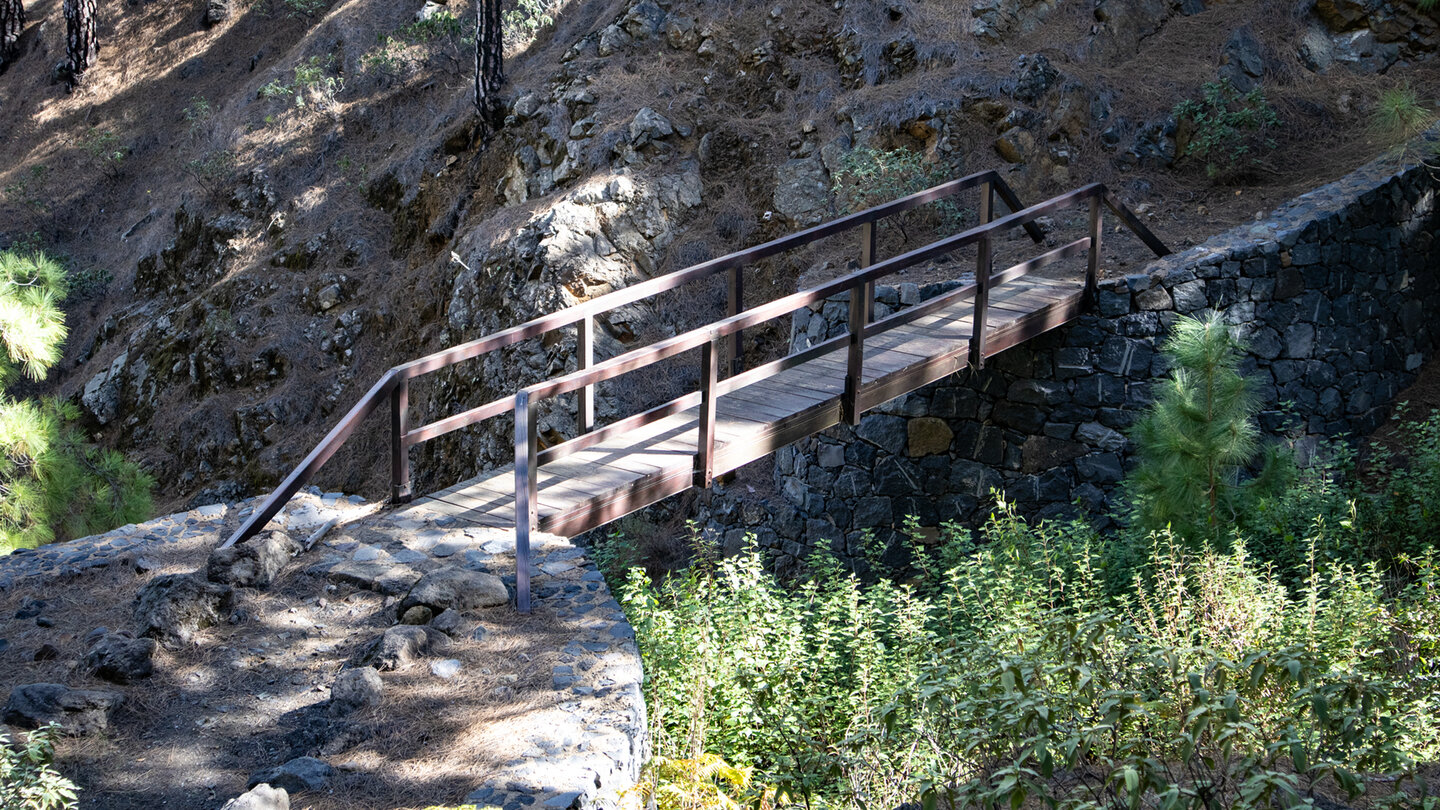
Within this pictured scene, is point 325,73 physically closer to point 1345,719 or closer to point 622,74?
point 622,74

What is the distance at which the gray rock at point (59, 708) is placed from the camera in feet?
11.1

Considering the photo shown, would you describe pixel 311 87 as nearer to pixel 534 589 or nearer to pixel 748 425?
pixel 748 425

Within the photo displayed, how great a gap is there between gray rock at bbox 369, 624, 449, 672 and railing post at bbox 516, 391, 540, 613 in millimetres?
388

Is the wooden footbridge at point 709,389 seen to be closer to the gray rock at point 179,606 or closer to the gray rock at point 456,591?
the gray rock at point 456,591

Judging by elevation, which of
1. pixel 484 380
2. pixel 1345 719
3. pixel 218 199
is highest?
pixel 218 199

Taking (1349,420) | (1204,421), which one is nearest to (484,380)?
(1204,421)

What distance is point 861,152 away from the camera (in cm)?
1025

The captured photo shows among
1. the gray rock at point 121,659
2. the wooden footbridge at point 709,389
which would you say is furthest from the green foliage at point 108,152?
the gray rock at point 121,659

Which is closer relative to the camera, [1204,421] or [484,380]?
[1204,421]

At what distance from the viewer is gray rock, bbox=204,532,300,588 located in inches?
173

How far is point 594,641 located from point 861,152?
730 centimetres

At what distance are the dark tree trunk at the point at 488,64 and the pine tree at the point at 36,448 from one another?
5.87m

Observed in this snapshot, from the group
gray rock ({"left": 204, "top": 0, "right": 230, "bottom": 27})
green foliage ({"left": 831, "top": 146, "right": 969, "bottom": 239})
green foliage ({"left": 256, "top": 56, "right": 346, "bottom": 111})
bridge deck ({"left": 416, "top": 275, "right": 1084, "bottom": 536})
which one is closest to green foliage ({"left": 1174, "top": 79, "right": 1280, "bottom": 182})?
green foliage ({"left": 831, "top": 146, "right": 969, "bottom": 239})

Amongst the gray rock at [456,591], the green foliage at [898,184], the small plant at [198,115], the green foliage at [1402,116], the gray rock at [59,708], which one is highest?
the small plant at [198,115]
